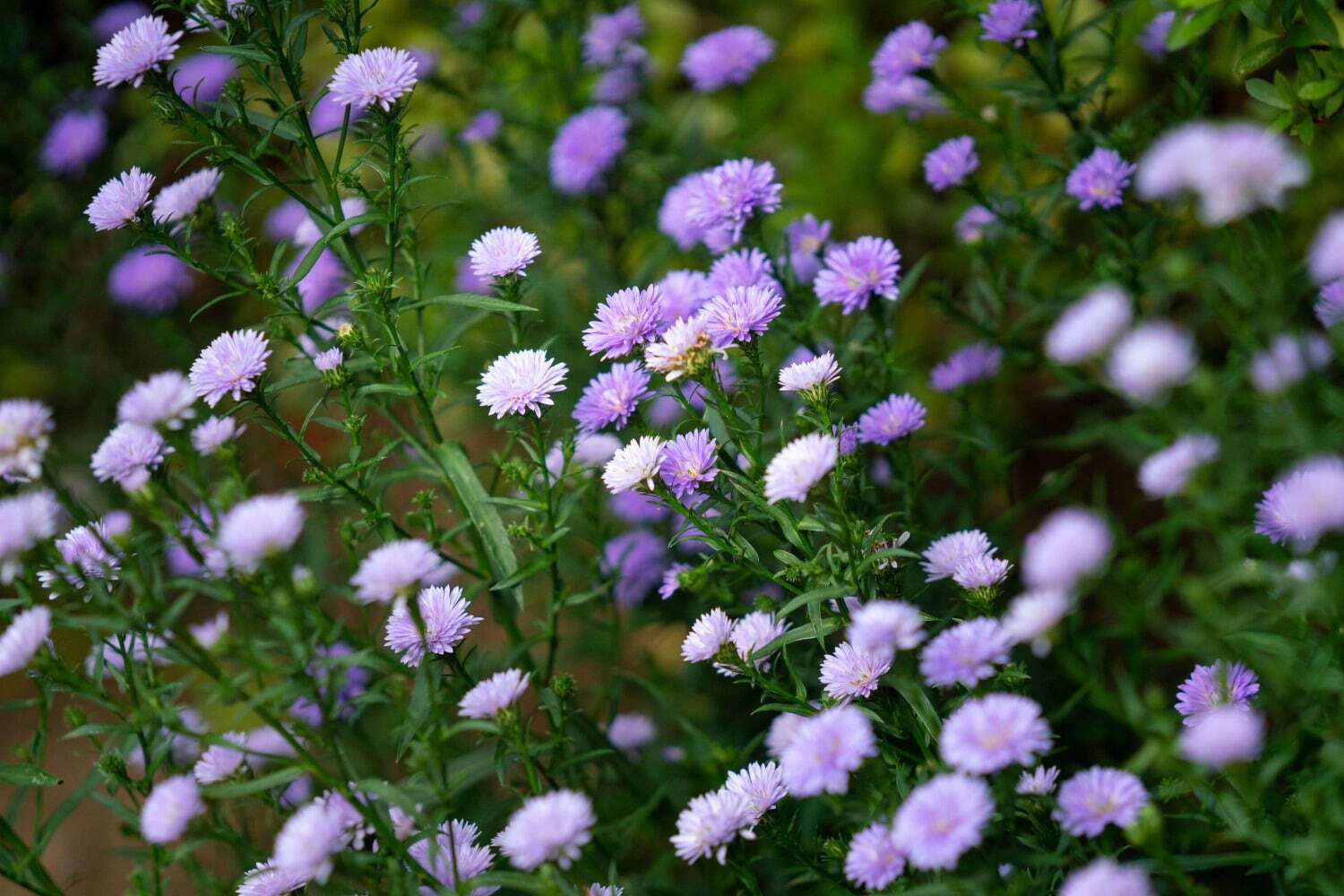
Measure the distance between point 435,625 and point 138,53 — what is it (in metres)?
0.84

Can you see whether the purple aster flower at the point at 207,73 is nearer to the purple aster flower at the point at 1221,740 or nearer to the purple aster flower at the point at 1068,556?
the purple aster flower at the point at 1068,556

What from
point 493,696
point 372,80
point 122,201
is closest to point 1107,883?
point 493,696

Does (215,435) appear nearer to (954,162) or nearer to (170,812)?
(170,812)

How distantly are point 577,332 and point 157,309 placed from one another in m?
1.18

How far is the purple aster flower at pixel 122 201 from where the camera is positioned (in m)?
1.48

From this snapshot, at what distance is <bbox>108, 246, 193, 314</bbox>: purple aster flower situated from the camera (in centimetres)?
274

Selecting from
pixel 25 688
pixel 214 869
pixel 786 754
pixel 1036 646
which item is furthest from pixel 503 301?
pixel 25 688

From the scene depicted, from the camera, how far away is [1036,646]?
984 millimetres

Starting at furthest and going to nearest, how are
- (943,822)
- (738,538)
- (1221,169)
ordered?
(738,538), (943,822), (1221,169)

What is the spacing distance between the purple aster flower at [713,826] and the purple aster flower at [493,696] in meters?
0.26

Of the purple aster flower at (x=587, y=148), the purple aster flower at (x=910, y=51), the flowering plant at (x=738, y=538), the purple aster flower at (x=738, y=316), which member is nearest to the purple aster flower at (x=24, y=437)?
the flowering plant at (x=738, y=538)

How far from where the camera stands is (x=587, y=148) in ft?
7.43

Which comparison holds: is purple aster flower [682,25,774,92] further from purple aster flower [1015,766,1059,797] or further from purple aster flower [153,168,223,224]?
purple aster flower [1015,766,1059,797]

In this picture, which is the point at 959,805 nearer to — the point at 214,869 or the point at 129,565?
the point at 129,565
